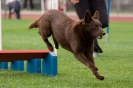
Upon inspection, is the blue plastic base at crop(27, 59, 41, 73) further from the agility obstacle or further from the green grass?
the green grass

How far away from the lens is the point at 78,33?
746 centimetres

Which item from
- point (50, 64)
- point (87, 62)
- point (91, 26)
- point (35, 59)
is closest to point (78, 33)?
point (91, 26)

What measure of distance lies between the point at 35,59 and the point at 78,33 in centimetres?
135

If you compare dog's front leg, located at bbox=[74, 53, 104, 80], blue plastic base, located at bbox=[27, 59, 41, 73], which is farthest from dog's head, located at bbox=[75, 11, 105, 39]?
blue plastic base, located at bbox=[27, 59, 41, 73]

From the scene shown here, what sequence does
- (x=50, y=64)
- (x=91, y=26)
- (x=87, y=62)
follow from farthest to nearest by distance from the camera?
(x=50, y=64)
(x=87, y=62)
(x=91, y=26)

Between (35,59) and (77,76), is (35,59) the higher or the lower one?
the higher one

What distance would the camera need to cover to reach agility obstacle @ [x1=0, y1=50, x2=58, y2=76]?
318 inches

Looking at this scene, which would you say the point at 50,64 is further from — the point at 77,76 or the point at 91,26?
the point at 91,26

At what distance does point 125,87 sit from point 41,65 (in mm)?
1849

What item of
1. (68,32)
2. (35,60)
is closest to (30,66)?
(35,60)

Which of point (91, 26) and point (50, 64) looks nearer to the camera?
point (91, 26)

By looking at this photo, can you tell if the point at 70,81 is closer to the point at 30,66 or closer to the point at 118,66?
the point at 30,66

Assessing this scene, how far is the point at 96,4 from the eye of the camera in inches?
387

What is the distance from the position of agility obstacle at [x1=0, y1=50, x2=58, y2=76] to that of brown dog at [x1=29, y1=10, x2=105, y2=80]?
0.90 ft
